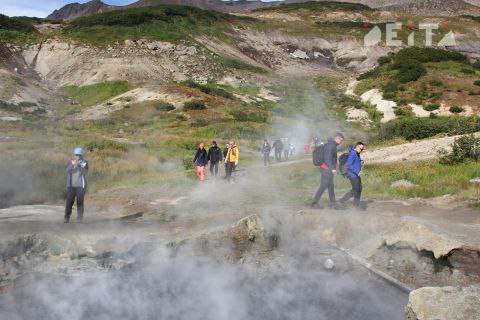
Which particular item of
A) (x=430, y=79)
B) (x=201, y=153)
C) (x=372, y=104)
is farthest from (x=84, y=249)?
(x=430, y=79)

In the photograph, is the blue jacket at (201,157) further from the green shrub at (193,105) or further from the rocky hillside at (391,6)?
the rocky hillside at (391,6)

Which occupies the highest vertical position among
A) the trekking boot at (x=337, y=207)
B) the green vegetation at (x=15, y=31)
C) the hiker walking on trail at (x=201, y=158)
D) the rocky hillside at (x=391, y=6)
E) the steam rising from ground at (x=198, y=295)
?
the rocky hillside at (x=391, y=6)

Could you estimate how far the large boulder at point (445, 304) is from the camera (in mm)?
6281

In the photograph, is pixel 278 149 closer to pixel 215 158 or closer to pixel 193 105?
pixel 215 158

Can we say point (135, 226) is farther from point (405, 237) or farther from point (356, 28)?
point (356, 28)

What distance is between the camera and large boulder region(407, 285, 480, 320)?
20.6ft

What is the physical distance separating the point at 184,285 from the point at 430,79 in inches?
2159

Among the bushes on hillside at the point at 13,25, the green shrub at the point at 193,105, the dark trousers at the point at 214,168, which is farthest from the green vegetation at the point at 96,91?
the dark trousers at the point at 214,168

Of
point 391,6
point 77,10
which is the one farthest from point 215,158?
point 77,10

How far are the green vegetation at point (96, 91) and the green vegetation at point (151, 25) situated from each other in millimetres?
12907

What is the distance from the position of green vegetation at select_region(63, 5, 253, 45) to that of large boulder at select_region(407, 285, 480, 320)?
7133 cm

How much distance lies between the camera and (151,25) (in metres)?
80.2

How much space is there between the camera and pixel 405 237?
10.1 meters

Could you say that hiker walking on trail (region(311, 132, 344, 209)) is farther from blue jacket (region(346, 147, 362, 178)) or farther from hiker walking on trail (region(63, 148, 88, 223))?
hiker walking on trail (region(63, 148, 88, 223))
